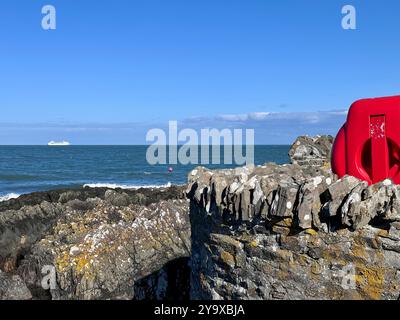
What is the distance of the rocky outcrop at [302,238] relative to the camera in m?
5.18

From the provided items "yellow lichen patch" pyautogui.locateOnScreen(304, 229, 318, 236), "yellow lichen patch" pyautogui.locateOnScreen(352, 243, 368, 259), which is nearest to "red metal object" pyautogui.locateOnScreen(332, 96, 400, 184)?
"yellow lichen patch" pyautogui.locateOnScreen(352, 243, 368, 259)

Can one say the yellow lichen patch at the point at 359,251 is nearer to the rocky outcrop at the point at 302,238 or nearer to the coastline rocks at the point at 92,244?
the rocky outcrop at the point at 302,238

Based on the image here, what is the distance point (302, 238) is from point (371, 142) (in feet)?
5.20

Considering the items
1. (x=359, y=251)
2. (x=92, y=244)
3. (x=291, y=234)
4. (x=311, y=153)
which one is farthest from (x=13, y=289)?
(x=359, y=251)

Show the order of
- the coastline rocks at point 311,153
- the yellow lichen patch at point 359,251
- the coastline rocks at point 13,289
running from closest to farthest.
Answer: the yellow lichen patch at point 359,251 < the coastline rocks at point 311,153 < the coastline rocks at point 13,289

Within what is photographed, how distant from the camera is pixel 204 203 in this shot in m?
6.88

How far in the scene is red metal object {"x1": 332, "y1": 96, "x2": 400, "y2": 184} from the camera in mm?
5793

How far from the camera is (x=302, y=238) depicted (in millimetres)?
5582

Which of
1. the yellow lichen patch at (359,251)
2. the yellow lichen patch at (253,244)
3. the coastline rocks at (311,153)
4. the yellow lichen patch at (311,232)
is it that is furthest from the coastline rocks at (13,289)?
the yellow lichen patch at (359,251)

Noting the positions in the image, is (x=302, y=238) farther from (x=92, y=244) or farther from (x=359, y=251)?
(x=92, y=244)

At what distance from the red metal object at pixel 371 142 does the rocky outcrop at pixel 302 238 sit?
670 mm

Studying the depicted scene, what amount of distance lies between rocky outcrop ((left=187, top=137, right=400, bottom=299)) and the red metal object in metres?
0.67

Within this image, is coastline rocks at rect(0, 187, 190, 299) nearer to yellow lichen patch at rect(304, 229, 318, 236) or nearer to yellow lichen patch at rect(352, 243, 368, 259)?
yellow lichen patch at rect(304, 229, 318, 236)
